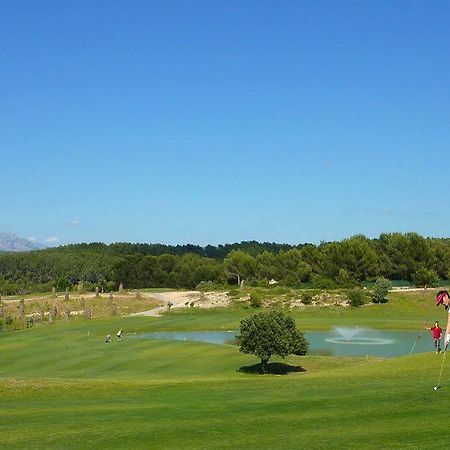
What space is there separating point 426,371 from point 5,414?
65.4 ft

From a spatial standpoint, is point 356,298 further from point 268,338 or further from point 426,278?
point 268,338

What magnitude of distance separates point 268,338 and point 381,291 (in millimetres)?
65054

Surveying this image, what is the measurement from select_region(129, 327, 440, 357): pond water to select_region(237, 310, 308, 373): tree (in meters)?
11.6

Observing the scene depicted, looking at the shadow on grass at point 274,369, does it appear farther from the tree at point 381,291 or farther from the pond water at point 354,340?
the tree at point 381,291

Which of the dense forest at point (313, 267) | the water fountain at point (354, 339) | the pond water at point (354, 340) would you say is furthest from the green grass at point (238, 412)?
the dense forest at point (313, 267)

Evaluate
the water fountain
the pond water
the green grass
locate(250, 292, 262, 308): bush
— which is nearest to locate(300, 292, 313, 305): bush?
locate(250, 292, 262, 308): bush

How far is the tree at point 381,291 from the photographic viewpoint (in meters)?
110

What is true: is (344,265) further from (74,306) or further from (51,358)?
(51,358)

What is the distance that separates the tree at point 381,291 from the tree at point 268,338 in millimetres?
61808

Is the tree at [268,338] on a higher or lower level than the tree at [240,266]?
lower

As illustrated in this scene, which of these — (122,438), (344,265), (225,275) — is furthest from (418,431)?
(225,275)

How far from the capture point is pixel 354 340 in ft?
237

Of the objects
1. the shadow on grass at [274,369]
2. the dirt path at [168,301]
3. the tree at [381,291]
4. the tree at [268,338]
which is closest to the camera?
the shadow on grass at [274,369]

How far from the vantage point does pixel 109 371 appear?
52.9 meters
